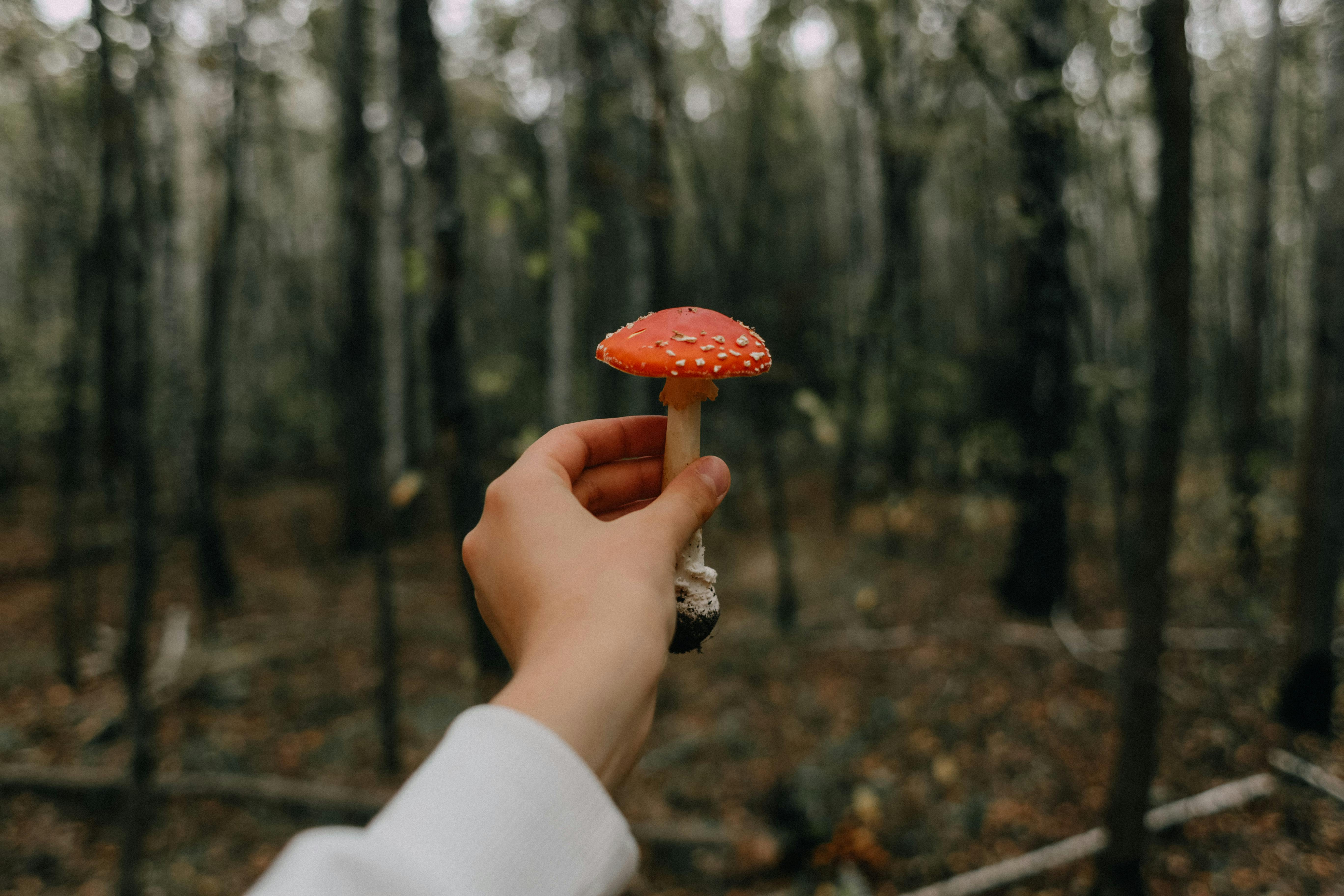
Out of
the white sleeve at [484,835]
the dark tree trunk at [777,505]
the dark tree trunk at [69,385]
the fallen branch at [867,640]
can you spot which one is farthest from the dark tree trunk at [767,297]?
the dark tree trunk at [69,385]

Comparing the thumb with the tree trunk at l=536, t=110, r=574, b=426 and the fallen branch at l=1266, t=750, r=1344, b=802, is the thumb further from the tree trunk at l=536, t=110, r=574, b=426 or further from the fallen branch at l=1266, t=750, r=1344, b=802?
the fallen branch at l=1266, t=750, r=1344, b=802

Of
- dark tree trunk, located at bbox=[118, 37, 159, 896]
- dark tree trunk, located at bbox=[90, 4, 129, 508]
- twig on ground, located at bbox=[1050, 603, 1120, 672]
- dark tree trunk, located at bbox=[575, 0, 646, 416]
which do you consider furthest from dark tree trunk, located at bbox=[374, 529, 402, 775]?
twig on ground, located at bbox=[1050, 603, 1120, 672]

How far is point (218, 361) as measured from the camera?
8586 millimetres

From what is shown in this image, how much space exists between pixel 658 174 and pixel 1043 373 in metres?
4.38

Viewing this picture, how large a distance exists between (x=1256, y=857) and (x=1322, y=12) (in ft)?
31.9

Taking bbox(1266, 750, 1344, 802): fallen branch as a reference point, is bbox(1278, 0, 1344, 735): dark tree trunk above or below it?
above

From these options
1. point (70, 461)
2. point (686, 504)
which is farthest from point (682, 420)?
point (70, 461)

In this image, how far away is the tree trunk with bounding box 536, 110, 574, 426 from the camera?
6062 millimetres

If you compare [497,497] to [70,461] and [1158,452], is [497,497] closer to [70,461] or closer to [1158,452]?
[1158,452]

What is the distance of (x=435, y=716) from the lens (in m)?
6.23

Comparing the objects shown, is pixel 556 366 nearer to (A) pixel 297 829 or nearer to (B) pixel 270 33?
(A) pixel 297 829

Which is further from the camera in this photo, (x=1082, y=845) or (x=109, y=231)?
(x=1082, y=845)

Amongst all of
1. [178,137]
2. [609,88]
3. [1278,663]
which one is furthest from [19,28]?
[1278,663]

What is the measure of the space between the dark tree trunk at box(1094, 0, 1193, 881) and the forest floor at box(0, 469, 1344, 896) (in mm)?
992
